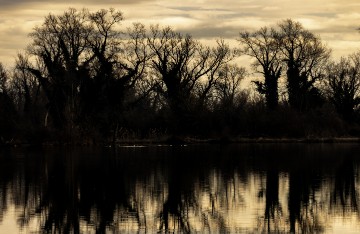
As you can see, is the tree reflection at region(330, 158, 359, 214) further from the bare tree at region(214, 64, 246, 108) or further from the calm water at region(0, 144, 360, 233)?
the bare tree at region(214, 64, 246, 108)

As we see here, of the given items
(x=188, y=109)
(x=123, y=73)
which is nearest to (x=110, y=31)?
(x=123, y=73)

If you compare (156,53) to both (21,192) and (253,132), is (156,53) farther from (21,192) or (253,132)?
(21,192)

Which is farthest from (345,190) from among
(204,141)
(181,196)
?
(204,141)

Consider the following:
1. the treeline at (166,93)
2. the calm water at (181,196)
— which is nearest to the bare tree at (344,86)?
the treeline at (166,93)

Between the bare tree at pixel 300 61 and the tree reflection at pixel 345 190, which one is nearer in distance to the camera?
the tree reflection at pixel 345 190

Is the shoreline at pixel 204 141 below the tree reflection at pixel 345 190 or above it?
above

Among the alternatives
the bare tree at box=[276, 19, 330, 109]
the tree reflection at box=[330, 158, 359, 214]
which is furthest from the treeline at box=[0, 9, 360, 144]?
the tree reflection at box=[330, 158, 359, 214]

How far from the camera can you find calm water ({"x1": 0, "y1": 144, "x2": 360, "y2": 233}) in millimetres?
21969

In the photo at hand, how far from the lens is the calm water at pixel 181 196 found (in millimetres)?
21969

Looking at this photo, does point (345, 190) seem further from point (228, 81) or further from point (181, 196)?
point (228, 81)

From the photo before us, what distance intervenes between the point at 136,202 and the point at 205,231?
268 inches

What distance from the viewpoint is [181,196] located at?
28594mm

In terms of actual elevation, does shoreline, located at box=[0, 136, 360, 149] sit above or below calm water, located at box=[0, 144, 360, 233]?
above

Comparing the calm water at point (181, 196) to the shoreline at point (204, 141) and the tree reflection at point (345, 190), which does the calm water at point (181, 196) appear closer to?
the tree reflection at point (345, 190)
